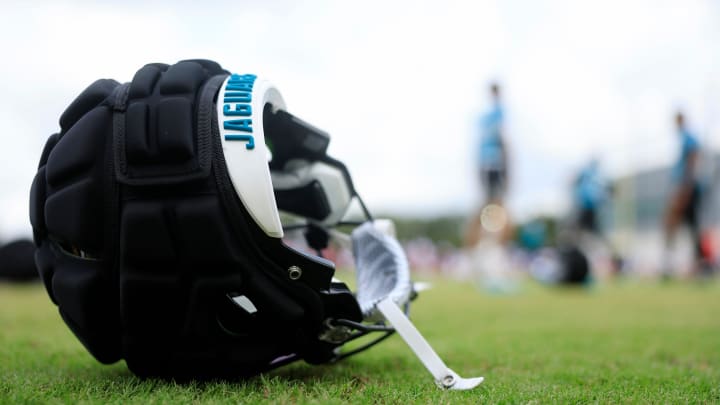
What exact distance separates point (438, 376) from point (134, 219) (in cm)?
114

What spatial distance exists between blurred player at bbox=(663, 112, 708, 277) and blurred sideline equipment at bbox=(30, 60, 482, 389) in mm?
8968

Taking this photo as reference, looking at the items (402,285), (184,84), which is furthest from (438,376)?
(184,84)

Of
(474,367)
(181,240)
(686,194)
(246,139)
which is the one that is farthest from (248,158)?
(686,194)

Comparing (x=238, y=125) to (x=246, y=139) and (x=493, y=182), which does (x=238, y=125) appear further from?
(x=493, y=182)

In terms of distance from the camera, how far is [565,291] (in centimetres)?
794

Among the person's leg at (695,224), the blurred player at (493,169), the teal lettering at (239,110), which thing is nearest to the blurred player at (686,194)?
the person's leg at (695,224)

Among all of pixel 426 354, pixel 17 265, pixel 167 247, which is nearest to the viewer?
pixel 167 247

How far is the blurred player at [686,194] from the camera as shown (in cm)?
924

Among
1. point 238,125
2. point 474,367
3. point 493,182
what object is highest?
point 238,125

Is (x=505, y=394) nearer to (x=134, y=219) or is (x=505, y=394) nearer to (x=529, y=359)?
(x=529, y=359)

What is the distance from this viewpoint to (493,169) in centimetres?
760

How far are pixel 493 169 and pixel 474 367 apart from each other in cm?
528

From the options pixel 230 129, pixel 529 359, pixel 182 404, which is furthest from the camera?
pixel 529 359

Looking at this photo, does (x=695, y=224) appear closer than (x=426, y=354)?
No
